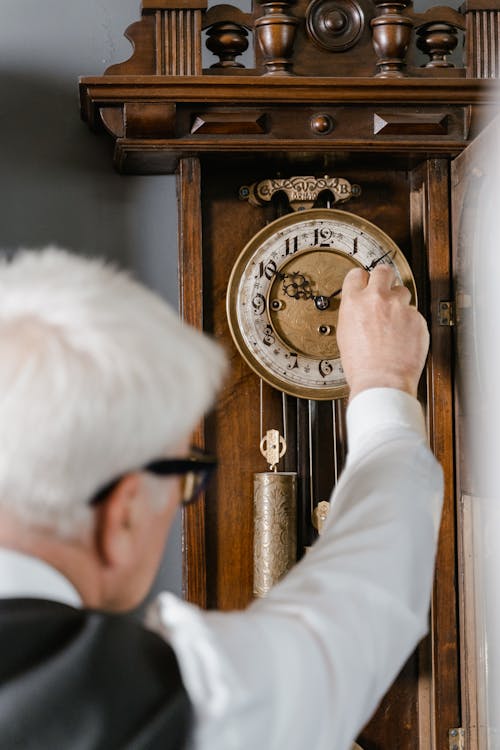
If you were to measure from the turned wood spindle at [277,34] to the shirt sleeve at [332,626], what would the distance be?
0.76 metres

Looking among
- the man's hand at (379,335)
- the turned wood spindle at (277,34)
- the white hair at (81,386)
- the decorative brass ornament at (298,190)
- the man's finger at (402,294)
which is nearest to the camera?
the white hair at (81,386)

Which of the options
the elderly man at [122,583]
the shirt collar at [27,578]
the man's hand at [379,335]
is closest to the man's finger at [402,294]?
the man's hand at [379,335]

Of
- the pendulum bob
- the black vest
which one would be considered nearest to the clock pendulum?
the pendulum bob

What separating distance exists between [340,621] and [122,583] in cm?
17

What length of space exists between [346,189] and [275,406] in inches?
14.4

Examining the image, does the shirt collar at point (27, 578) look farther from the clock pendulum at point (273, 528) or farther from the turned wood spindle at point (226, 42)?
the turned wood spindle at point (226, 42)

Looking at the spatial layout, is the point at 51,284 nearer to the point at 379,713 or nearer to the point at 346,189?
the point at 346,189

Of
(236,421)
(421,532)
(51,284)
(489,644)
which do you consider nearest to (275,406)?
(236,421)

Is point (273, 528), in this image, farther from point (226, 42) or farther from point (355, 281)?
point (226, 42)

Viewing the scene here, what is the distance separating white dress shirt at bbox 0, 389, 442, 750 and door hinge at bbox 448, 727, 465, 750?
76 centimetres

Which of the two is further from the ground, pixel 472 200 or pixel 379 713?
pixel 472 200

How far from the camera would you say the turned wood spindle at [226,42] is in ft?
5.28

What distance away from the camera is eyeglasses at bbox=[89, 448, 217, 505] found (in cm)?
77

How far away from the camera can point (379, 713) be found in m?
1.72
